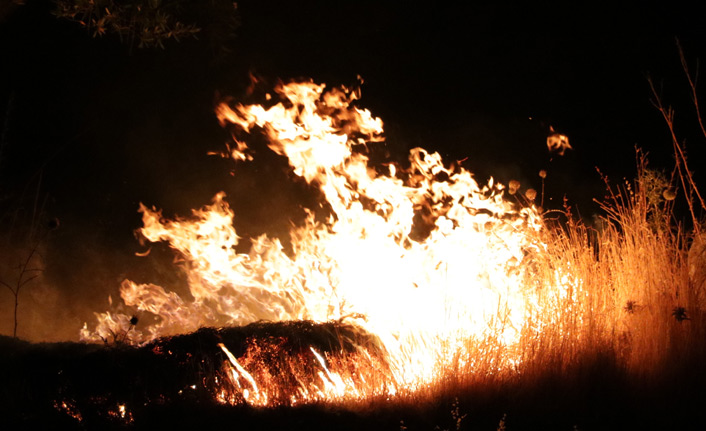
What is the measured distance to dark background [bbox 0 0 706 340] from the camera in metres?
9.05

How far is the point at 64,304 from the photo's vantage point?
9.02 m

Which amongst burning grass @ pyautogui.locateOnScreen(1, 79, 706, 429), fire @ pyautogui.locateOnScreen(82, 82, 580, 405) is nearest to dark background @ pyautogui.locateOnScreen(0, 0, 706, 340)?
fire @ pyautogui.locateOnScreen(82, 82, 580, 405)

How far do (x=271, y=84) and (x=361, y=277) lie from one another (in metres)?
4.37

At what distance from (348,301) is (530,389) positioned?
2261 mm

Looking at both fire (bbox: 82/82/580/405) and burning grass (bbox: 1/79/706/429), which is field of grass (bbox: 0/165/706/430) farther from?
fire (bbox: 82/82/580/405)

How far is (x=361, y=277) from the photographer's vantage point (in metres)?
6.36

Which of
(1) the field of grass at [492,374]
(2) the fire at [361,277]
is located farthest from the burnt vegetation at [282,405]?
(2) the fire at [361,277]

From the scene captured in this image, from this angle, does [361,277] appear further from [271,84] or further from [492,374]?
[271,84]

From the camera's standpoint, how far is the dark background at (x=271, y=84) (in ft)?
29.7

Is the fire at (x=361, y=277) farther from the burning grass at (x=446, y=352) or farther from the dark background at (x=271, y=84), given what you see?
the dark background at (x=271, y=84)

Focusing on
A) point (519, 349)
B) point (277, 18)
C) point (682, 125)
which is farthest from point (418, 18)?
point (519, 349)

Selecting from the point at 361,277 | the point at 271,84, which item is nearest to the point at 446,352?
the point at 361,277

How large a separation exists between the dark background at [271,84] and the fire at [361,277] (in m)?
1.01

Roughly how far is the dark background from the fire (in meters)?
1.01
